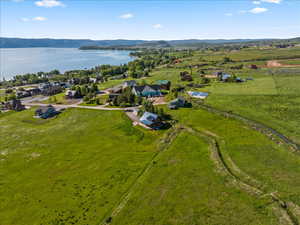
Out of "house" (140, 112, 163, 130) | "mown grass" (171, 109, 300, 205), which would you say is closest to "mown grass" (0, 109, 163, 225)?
"house" (140, 112, 163, 130)

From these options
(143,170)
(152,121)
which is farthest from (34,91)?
(143,170)

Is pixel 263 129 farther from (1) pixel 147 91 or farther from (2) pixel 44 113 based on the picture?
(2) pixel 44 113

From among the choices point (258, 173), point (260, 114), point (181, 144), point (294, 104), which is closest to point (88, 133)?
point (181, 144)

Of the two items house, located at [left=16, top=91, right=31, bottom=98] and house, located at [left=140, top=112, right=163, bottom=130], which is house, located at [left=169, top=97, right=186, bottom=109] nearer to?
house, located at [left=140, top=112, right=163, bottom=130]

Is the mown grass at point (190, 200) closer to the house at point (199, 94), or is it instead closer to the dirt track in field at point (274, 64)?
the house at point (199, 94)

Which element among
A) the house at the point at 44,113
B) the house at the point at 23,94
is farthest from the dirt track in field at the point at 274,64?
Answer: the house at the point at 23,94

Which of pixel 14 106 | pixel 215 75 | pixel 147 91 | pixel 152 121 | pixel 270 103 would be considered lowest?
pixel 14 106
